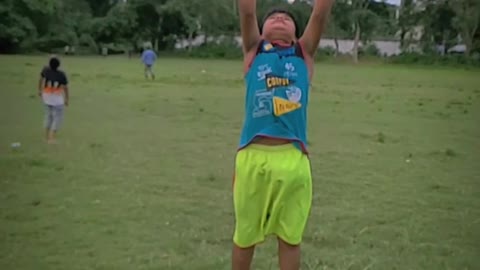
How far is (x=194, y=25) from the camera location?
63875 millimetres

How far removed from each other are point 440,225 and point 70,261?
11.4 ft

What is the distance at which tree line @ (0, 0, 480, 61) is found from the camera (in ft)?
182

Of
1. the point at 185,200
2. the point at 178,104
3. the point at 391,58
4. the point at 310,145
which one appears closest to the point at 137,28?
the point at 391,58

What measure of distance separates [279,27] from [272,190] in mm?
853

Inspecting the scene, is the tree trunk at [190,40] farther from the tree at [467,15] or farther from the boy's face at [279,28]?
the boy's face at [279,28]

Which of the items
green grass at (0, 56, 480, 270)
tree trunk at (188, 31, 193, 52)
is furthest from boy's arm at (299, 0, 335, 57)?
tree trunk at (188, 31, 193, 52)

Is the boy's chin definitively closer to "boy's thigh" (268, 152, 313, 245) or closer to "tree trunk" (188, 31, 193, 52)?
"boy's thigh" (268, 152, 313, 245)

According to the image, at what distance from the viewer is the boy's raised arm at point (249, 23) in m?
3.96

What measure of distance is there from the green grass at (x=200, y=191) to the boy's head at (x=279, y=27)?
7.13 feet

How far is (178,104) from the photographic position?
19922 millimetres

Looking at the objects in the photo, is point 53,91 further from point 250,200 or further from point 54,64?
point 250,200

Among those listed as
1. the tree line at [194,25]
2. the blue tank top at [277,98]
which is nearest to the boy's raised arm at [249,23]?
the blue tank top at [277,98]

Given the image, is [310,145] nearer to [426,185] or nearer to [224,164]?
[224,164]

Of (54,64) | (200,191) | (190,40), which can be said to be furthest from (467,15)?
(200,191)
